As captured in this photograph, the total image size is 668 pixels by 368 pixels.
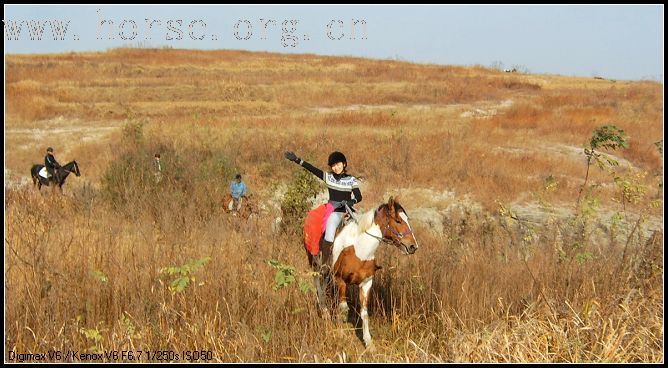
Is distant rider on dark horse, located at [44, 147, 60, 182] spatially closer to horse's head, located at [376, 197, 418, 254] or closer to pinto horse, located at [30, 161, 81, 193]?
pinto horse, located at [30, 161, 81, 193]

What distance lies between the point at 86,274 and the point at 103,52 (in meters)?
55.6

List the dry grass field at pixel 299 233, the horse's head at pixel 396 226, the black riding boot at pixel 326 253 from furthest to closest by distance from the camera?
the black riding boot at pixel 326 253 < the horse's head at pixel 396 226 < the dry grass field at pixel 299 233

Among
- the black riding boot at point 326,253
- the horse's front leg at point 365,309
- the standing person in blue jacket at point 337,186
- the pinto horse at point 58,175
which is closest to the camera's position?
the horse's front leg at point 365,309

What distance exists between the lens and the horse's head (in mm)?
5238

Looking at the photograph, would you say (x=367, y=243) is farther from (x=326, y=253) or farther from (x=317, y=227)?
(x=317, y=227)

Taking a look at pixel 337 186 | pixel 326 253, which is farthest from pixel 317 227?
pixel 337 186

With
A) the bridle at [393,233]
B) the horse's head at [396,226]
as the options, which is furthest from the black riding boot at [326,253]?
the horse's head at [396,226]

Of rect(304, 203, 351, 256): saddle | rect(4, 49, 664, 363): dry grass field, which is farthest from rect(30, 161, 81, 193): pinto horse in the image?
rect(304, 203, 351, 256): saddle

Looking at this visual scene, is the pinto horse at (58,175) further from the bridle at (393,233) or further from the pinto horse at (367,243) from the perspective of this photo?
the bridle at (393,233)

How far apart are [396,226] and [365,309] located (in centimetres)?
88

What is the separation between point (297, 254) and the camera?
675 centimetres

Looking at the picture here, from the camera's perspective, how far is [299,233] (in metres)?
8.45

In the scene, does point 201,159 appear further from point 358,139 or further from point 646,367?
point 646,367

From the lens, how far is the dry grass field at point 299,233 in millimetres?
4438
